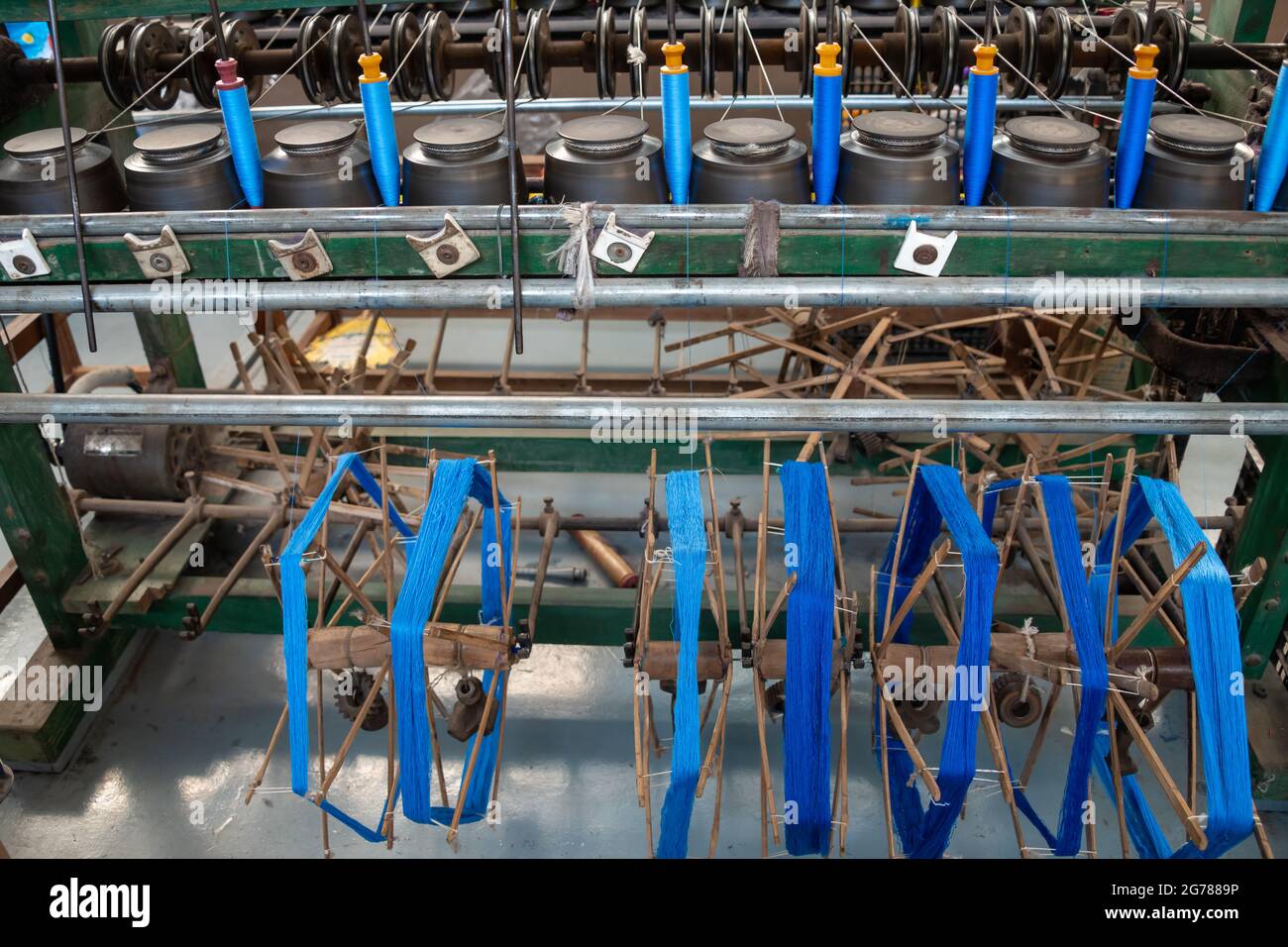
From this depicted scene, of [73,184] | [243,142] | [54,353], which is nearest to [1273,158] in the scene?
[243,142]

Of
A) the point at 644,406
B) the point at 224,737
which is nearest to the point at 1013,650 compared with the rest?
the point at 644,406

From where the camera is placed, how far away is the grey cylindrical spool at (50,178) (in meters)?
2.81

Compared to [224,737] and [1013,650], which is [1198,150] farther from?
[224,737]

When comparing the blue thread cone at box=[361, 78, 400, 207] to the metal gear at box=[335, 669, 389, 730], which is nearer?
the blue thread cone at box=[361, 78, 400, 207]

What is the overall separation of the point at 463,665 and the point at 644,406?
78cm

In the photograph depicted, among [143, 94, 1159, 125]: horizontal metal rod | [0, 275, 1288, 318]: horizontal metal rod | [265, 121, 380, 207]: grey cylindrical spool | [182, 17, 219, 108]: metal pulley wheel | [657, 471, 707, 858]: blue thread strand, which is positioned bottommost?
[657, 471, 707, 858]: blue thread strand

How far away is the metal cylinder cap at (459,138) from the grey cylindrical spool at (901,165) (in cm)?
92

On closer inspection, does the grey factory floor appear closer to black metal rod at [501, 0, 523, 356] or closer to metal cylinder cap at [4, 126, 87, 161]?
black metal rod at [501, 0, 523, 356]

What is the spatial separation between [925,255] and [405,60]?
1651 millimetres

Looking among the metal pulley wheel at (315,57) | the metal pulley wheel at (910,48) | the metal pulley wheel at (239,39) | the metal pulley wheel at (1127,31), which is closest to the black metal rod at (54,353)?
the metal pulley wheel at (239,39)

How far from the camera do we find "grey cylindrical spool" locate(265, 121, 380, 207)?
9.16 ft

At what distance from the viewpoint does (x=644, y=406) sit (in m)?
2.70

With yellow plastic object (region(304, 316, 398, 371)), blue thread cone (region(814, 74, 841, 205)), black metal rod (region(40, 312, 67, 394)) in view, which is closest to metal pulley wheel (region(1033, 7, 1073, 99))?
blue thread cone (region(814, 74, 841, 205))

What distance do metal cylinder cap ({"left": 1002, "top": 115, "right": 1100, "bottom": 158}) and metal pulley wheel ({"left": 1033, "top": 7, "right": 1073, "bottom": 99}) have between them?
0.32m
